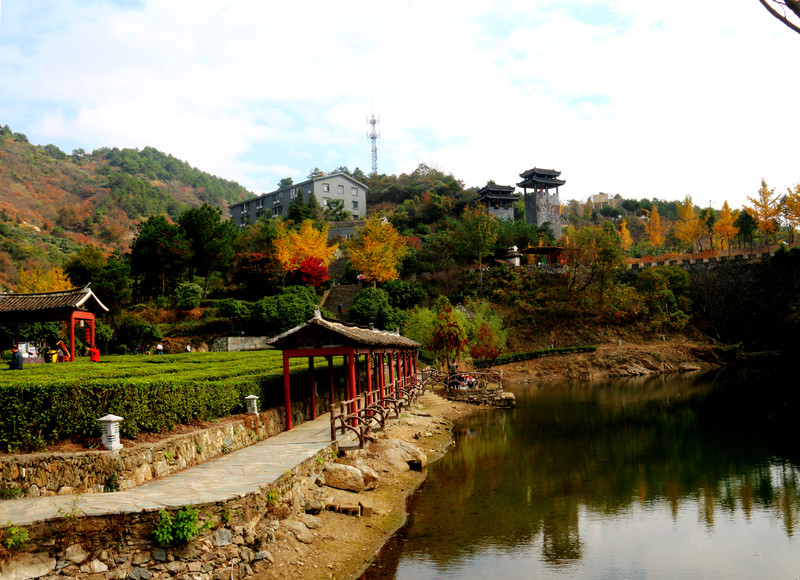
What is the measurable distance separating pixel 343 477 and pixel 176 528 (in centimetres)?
519

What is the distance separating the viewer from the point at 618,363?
44.3 metres

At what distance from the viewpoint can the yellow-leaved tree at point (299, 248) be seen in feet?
157

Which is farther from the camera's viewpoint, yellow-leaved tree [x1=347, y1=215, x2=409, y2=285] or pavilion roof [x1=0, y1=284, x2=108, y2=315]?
yellow-leaved tree [x1=347, y1=215, x2=409, y2=285]

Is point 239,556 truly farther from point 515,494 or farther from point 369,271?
point 369,271

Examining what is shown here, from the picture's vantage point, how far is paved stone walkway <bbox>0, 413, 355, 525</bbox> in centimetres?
807

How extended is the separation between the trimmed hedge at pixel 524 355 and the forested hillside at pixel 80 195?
1880 inches

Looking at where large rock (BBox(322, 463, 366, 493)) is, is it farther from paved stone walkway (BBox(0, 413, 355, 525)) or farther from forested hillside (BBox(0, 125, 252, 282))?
forested hillside (BBox(0, 125, 252, 282))

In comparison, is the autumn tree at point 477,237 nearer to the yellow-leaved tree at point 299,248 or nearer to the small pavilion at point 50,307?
the yellow-leaved tree at point 299,248

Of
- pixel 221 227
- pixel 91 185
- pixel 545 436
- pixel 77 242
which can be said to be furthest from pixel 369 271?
pixel 91 185

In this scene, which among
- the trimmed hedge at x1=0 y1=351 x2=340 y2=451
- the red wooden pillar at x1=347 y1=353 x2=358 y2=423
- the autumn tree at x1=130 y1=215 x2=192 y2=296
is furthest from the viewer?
the autumn tree at x1=130 y1=215 x2=192 y2=296

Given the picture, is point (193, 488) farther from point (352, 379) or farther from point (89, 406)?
point (352, 379)

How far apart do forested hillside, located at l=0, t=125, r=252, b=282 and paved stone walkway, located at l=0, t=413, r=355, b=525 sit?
5984 centimetres

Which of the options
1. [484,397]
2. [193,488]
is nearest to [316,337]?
[193,488]

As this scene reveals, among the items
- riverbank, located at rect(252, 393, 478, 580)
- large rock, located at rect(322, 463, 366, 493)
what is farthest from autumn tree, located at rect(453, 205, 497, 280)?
large rock, located at rect(322, 463, 366, 493)
